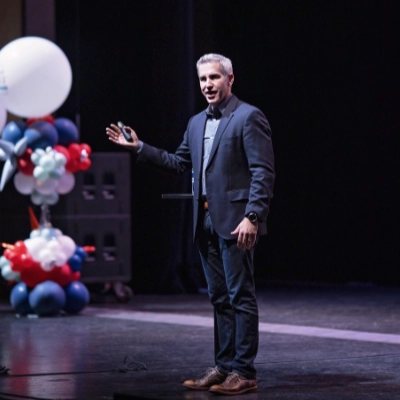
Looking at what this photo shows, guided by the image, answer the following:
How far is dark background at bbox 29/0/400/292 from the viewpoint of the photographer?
29.8 ft

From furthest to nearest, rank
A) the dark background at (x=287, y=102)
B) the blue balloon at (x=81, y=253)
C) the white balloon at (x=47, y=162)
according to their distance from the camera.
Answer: the dark background at (x=287, y=102)
the blue balloon at (x=81, y=253)
the white balloon at (x=47, y=162)

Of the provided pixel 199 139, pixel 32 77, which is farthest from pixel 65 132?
pixel 199 139

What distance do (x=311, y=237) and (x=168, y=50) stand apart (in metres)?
2.26

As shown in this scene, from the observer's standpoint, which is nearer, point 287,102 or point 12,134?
point 12,134

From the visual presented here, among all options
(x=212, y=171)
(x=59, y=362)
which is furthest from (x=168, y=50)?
(x=212, y=171)

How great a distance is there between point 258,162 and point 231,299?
1.76 feet

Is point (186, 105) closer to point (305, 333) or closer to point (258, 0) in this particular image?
point (258, 0)

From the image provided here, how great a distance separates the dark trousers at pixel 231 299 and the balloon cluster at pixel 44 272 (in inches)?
126

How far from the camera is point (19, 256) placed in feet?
23.6

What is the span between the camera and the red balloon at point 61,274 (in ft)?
24.0

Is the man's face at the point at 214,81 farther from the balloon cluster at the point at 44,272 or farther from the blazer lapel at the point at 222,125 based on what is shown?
the balloon cluster at the point at 44,272

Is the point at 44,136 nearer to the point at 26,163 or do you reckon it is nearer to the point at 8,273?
the point at 26,163

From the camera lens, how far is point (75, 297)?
24.3ft

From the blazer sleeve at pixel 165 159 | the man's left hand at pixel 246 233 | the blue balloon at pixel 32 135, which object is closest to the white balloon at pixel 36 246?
the blue balloon at pixel 32 135
